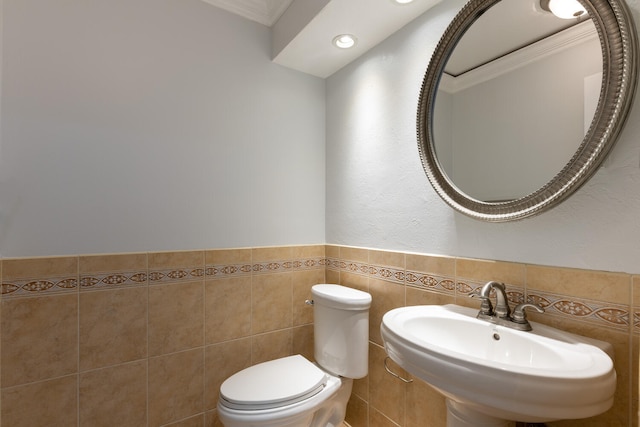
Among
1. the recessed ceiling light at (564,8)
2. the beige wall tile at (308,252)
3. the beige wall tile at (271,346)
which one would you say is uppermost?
the recessed ceiling light at (564,8)

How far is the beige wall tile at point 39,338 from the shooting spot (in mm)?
1104

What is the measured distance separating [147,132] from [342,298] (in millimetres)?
1228

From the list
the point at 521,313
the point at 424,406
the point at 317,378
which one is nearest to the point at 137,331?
the point at 317,378

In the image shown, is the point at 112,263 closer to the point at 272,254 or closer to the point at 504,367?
the point at 272,254

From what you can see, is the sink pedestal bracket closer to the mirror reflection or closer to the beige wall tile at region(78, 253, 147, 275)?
the mirror reflection

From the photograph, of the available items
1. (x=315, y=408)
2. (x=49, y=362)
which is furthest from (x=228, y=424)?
(x=49, y=362)

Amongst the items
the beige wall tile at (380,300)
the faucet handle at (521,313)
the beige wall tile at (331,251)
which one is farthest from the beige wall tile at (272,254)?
the faucet handle at (521,313)

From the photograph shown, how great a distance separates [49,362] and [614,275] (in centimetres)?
198

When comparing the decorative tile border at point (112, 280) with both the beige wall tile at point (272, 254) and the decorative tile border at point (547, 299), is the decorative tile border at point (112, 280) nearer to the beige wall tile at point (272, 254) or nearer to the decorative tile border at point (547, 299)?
the beige wall tile at point (272, 254)

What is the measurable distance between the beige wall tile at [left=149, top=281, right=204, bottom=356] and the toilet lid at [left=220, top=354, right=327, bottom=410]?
0.31 m

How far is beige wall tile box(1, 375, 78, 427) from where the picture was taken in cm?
110

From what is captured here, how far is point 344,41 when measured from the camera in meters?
1.53

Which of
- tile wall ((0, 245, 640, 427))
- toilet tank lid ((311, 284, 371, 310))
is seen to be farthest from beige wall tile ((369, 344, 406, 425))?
toilet tank lid ((311, 284, 371, 310))

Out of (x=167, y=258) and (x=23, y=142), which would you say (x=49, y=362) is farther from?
(x=23, y=142)
